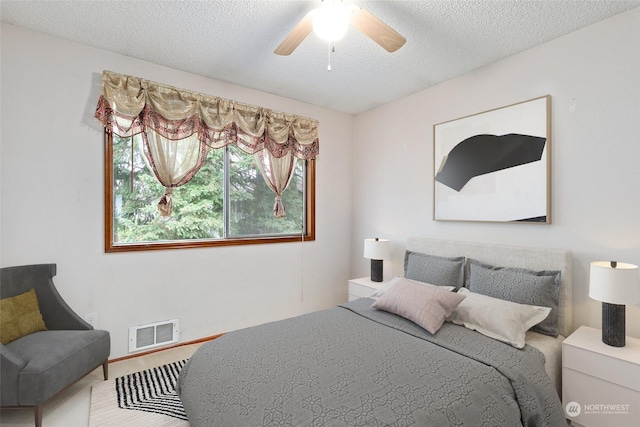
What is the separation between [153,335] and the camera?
9.18 feet

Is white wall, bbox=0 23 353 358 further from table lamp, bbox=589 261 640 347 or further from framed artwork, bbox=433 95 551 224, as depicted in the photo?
table lamp, bbox=589 261 640 347

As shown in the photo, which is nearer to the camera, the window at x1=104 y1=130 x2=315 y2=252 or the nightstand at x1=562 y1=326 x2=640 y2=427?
the nightstand at x1=562 y1=326 x2=640 y2=427

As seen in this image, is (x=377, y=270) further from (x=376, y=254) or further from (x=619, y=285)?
(x=619, y=285)

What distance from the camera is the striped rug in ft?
6.30

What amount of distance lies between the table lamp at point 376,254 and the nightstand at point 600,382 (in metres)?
1.73

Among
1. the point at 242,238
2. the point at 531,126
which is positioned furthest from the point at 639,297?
the point at 242,238

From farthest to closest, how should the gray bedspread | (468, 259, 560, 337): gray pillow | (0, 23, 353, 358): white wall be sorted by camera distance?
(0, 23, 353, 358): white wall → (468, 259, 560, 337): gray pillow → the gray bedspread

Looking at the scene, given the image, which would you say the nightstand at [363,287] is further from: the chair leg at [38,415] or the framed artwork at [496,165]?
the chair leg at [38,415]

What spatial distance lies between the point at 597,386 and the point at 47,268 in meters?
3.65

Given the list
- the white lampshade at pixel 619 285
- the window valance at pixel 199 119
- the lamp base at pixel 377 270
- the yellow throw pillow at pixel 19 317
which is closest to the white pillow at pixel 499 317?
the white lampshade at pixel 619 285

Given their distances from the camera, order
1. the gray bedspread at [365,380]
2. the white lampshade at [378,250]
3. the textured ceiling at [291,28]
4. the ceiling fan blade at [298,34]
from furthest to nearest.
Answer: the white lampshade at [378,250], the textured ceiling at [291,28], the ceiling fan blade at [298,34], the gray bedspread at [365,380]

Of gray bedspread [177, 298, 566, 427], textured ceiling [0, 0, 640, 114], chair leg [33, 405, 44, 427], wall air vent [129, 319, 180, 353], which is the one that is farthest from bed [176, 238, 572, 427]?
textured ceiling [0, 0, 640, 114]

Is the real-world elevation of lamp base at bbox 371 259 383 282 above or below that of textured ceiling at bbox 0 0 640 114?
below

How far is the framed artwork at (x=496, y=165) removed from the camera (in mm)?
2451
